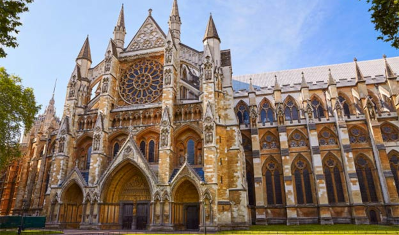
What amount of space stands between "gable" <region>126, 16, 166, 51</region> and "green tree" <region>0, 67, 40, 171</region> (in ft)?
34.9

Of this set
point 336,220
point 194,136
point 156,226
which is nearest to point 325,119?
point 336,220

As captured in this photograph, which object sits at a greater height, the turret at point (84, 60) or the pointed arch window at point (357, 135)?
the turret at point (84, 60)

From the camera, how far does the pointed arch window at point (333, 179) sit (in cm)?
2780

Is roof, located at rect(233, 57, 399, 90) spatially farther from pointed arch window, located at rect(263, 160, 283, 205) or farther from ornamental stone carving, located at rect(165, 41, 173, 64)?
ornamental stone carving, located at rect(165, 41, 173, 64)

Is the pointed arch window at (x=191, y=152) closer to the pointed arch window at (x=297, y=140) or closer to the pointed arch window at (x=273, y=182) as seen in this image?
the pointed arch window at (x=273, y=182)

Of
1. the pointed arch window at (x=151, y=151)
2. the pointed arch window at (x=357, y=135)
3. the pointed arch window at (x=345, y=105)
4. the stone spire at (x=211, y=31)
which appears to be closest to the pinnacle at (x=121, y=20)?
the stone spire at (x=211, y=31)

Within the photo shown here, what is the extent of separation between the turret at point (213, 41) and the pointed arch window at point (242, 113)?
1150cm

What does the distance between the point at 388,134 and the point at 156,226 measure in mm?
25509

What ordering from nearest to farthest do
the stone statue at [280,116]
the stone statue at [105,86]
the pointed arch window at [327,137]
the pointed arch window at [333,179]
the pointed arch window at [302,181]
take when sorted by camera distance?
the stone statue at [105,86] < the pointed arch window at [333,179] < the pointed arch window at [302,181] < the pointed arch window at [327,137] < the stone statue at [280,116]

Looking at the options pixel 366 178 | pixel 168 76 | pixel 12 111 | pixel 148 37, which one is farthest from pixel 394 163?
pixel 12 111

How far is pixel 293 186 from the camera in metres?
28.8

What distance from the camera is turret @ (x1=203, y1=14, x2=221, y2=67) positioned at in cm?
2530

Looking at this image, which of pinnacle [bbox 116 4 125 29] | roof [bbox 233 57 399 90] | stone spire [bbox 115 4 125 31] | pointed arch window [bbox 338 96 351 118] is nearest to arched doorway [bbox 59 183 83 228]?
stone spire [bbox 115 4 125 31]

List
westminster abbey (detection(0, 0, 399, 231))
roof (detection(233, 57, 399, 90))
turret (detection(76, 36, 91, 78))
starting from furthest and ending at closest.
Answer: roof (detection(233, 57, 399, 90)) → turret (detection(76, 36, 91, 78)) → westminster abbey (detection(0, 0, 399, 231))
